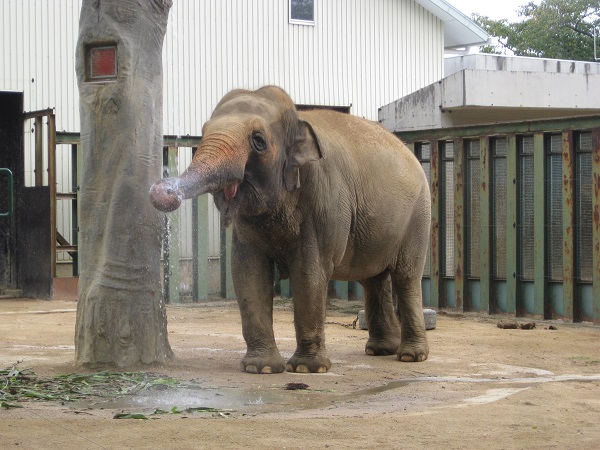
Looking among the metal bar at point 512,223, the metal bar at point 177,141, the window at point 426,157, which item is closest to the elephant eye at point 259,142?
the metal bar at point 512,223

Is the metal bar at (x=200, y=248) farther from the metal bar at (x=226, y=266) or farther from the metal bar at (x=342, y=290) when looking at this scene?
the metal bar at (x=342, y=290)

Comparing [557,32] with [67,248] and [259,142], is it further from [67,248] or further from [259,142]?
[259,142]

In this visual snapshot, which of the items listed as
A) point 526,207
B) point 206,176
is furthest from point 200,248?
point 206,176

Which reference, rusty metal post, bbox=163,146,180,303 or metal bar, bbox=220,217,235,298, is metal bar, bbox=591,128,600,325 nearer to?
metal bar, bbox=220,217,235,298

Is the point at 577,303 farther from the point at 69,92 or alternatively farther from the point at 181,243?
the point at 69,92

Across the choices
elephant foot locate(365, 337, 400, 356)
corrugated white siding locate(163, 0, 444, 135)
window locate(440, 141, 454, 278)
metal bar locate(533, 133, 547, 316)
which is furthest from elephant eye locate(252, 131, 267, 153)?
corrugated white siding locate(163, 0, 444, 135)

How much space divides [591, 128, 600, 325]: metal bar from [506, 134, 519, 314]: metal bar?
1.24 m

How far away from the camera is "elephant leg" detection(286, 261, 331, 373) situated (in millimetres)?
8672

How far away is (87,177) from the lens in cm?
857

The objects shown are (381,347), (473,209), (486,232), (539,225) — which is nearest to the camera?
(381,347)

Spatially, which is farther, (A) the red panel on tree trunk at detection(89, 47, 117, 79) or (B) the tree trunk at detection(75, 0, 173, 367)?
(A) the red panel on tree trunk at detection(89, 47, 117, 79)

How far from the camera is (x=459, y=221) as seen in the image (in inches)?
575

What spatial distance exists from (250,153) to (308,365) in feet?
5.77

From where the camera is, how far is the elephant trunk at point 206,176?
698cm
